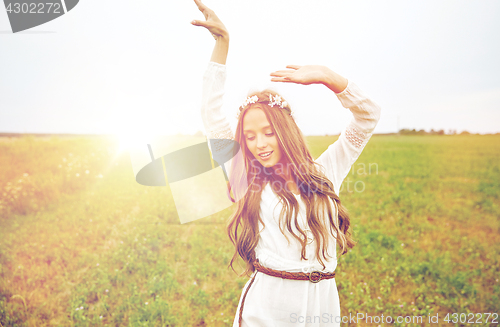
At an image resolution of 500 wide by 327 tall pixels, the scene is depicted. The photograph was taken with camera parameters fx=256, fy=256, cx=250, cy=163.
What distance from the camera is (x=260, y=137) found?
1.88 meters

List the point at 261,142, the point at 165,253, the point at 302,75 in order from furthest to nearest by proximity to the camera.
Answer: the point at 165,253, the point at 261,142, the point at 302,75

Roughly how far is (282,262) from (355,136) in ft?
3.61

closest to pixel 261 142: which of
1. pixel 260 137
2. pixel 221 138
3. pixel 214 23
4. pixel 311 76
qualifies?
pixel 260 137

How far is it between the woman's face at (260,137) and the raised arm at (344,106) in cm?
34

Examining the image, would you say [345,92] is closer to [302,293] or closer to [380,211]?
[302,293]

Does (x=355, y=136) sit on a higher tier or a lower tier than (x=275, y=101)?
lower

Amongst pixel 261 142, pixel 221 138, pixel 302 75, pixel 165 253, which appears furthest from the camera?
pixel 165 253

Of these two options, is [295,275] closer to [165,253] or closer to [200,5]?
[200,5]

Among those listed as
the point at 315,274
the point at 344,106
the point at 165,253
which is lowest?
the point at 165,253

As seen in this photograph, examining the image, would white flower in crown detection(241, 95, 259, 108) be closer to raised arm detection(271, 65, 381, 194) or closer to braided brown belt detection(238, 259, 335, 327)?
raised arm detection(271, 65, 381, 194)

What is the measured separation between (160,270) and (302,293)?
345cm

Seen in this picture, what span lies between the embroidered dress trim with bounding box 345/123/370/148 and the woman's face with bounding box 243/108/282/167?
58 cm

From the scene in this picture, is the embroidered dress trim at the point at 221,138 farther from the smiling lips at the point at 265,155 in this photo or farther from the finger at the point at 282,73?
the finger at the point at 282,73

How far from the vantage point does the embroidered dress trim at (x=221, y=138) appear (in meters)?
1.98
